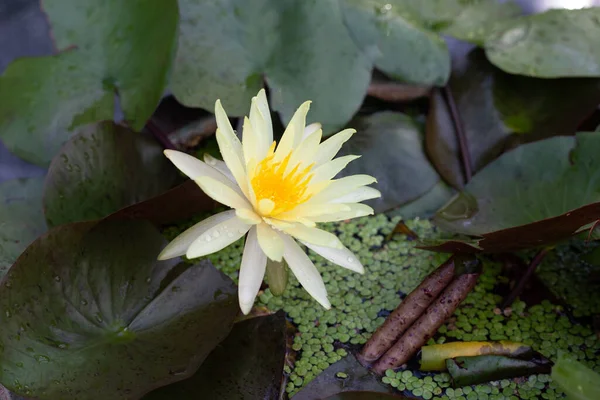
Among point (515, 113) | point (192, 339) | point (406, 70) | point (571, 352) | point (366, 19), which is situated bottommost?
point (571, 352)

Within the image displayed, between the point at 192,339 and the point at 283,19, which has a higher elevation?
the point at 283,19

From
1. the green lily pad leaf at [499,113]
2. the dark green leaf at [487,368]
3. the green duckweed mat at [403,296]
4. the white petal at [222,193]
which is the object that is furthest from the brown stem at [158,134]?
the dark green leaf at [487,368]

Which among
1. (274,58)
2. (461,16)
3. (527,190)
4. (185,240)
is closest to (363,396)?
(185,240)

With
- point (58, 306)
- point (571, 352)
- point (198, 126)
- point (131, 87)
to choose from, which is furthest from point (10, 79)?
point (571, 352)

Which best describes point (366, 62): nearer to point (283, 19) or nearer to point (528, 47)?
point (283, 19)

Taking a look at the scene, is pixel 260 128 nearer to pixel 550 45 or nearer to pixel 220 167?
pixel 220 167
